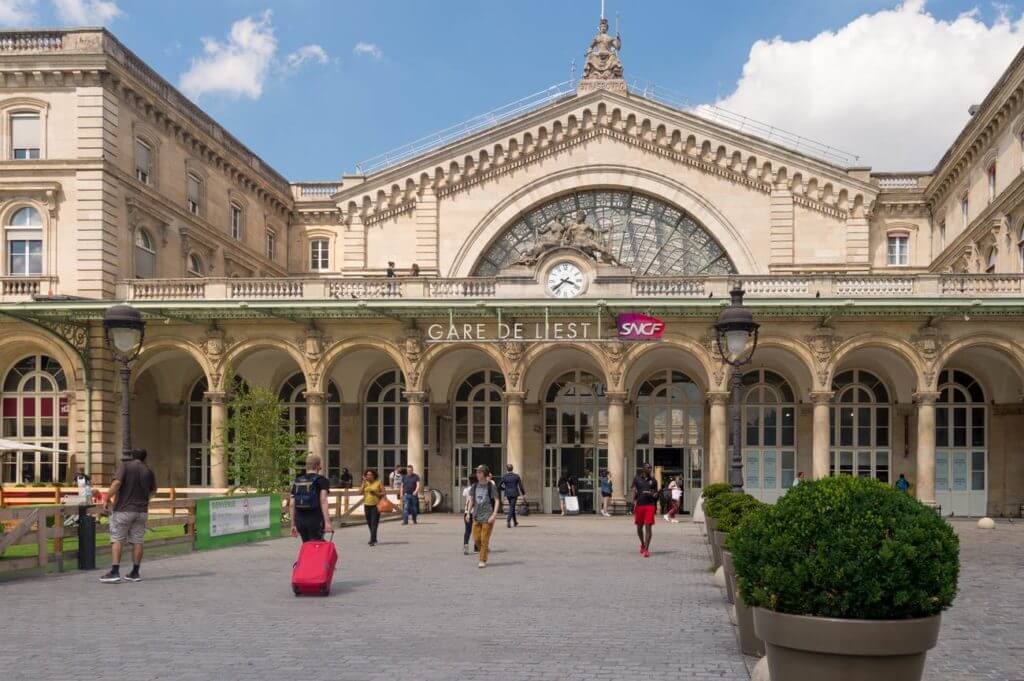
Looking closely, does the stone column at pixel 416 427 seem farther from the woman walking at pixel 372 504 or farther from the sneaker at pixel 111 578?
the sneaker at pixel 111 578

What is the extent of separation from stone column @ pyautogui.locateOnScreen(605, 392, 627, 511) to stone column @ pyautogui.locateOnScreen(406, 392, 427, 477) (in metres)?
6.31

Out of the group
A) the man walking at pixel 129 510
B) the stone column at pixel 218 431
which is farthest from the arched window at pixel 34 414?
the man walking at pixel 129 510

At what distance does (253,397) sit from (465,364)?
11417 mm

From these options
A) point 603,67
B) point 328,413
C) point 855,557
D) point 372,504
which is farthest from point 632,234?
point 855,557

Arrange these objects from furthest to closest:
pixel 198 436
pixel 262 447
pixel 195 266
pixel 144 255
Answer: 1. pixel 195 266
2. pixel 198 436
3. pixel 144 255
4. pixel 262 447

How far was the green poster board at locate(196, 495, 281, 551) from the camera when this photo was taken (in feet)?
67.5

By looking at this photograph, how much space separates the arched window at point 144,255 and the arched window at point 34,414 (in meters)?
4.35

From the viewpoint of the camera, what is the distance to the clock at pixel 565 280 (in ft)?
115

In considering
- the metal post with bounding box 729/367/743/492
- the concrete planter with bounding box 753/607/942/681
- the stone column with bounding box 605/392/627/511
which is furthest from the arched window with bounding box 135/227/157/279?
the concrete planter with bounding box 753/607/942/681

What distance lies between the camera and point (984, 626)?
12.1 metres

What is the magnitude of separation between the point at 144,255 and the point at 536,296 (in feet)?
47.7

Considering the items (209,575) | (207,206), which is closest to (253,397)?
(209,575)

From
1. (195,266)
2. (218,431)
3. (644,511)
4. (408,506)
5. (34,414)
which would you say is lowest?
(408,506)

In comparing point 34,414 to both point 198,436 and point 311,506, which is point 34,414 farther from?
point 311,506
